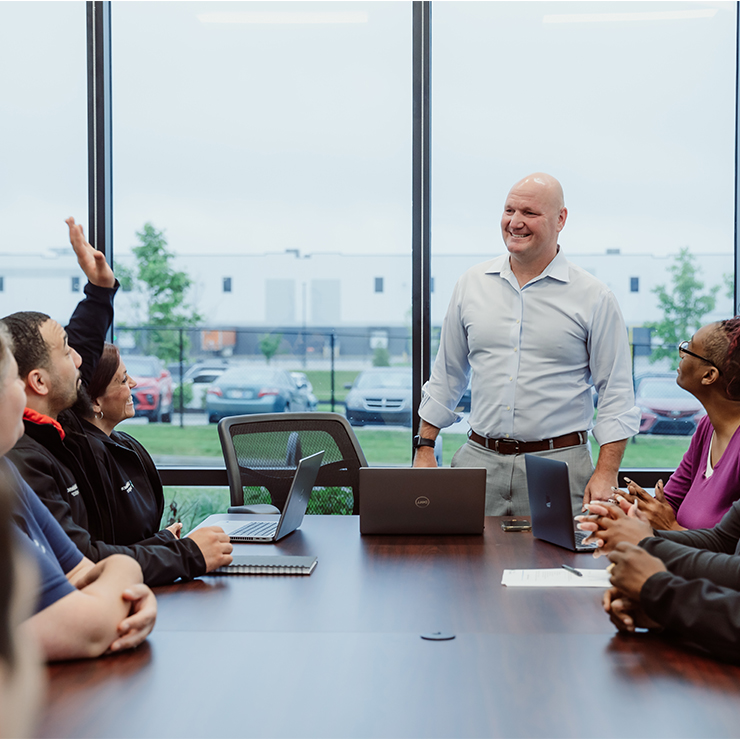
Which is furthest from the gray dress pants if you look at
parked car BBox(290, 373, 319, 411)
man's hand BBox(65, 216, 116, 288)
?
man's hand BBox(65, 216, 116, 288)

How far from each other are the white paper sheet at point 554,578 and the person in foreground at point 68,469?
708 mm

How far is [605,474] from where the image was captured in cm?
275

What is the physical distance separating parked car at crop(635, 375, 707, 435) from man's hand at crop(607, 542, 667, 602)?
2445 mm

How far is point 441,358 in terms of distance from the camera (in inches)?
125

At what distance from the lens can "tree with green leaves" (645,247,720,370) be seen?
12.2ft

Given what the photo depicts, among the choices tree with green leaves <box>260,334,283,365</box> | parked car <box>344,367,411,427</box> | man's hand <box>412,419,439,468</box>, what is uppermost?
tree with green leaves <box>260,334,283,365</box>

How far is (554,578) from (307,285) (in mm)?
2397

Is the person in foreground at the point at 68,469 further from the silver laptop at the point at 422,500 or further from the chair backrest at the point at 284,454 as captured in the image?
the chair backrest at the point at 284,454

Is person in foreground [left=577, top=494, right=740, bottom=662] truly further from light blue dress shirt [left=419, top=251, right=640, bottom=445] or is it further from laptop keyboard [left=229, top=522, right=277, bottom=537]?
light blue dress shirt [left=419, top=251, right=640, bottom=445]

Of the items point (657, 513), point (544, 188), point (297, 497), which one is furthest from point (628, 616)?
point (544, 188)

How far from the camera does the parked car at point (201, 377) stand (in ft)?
12.8

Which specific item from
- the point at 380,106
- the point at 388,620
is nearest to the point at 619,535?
the point at 388,620

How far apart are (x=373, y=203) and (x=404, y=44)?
80 centimetres

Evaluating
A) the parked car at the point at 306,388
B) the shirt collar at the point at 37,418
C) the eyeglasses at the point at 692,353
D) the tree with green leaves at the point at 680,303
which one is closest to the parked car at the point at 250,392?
the parked car at the point at 306,388
